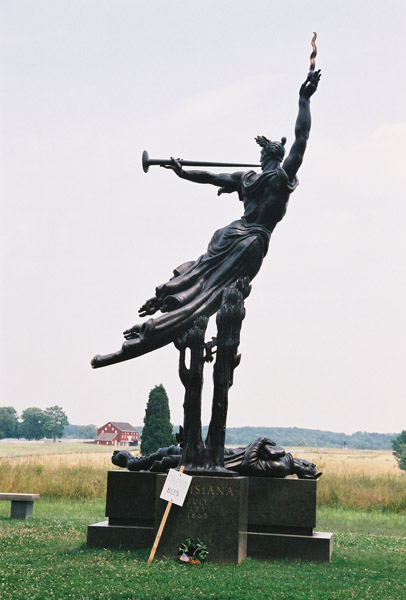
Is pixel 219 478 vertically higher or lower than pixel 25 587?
higher

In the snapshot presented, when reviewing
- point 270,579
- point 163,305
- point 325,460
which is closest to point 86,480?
point 325,460

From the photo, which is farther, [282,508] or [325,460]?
[325,460]

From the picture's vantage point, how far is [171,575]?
6.96 meters

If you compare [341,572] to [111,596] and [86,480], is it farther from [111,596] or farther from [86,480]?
[86,480]

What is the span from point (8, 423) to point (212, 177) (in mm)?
75227

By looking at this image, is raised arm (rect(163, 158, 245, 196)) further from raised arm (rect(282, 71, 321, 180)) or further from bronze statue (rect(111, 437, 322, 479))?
bronze statue (rect(111, 437, 322, 479))

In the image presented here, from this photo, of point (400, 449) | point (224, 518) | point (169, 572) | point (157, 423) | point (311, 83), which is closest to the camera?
point (169, 572)

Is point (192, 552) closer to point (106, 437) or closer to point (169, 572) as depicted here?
point (169, 572)

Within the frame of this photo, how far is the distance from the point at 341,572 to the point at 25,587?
3.24m

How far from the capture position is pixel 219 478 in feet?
25.9

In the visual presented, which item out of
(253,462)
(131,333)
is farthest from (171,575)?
(131,333)

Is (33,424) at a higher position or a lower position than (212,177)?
lower

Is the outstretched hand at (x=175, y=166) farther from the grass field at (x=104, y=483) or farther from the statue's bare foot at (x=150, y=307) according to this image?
the grass field at (x=104, y=483)

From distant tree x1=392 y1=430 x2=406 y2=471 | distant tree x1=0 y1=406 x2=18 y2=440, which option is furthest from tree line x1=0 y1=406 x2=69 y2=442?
distant tree x1=392 y1=430 x2=406 y2=471
